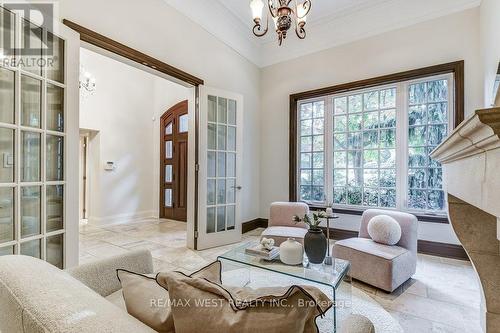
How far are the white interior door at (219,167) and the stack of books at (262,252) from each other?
154 cm

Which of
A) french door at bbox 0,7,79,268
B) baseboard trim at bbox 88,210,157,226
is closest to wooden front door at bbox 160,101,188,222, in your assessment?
baseboard trim at bbox 88,210,157,226

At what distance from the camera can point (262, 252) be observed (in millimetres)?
2094

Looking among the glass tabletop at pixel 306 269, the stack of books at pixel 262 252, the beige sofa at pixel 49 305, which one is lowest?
the glass tabletop at pixel 306 269

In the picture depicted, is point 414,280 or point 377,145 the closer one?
point 414,280

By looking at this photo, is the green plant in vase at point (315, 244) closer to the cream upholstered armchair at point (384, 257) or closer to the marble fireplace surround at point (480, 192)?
the cream upholstered armchair at point (384, 257)

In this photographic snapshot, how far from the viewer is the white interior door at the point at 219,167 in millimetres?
3586

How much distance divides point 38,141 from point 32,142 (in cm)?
4

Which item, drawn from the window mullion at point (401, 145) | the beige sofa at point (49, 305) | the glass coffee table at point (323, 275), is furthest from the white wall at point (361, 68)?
the beige sofa at point (49, 305)

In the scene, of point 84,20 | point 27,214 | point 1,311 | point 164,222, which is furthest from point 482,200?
point 164,222

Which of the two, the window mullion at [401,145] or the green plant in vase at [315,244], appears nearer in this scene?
the green plant in vase at [315,244]

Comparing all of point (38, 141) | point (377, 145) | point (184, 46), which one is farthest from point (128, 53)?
point (377, 145)

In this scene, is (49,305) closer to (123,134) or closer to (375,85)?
(375,85)

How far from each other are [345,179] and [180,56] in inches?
123

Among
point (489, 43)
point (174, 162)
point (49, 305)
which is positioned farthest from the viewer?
point (174, 162)
